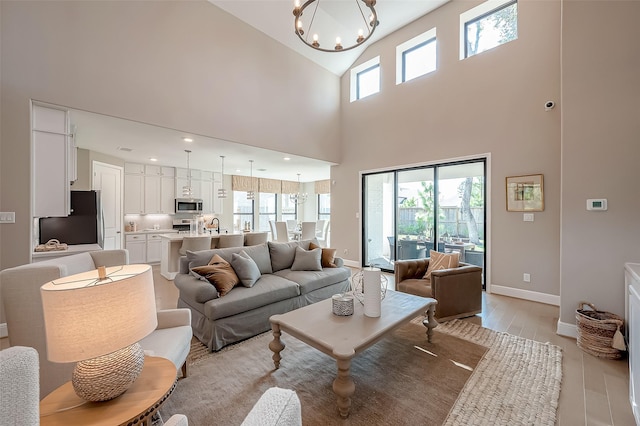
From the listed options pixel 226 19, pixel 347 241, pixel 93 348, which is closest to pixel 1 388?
pixel 93 348

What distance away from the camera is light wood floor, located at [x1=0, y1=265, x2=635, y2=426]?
5.79ft

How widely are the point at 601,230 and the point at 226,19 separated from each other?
5945mm

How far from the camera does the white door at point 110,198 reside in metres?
5.73

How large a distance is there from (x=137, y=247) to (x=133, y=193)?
136 cm

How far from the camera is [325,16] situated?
16.3ft

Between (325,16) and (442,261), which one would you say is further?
(325,16)

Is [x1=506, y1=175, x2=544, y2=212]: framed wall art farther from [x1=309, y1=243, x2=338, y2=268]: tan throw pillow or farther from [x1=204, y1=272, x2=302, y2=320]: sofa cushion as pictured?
[x1=204, y1=272, x2=302, y2=320]: sofa cushion

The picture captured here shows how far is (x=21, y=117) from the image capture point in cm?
296

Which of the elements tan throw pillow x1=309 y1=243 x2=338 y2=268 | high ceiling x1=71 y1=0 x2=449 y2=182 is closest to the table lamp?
tan throw pillow x1=309 y1=243 x2=338 y2=268

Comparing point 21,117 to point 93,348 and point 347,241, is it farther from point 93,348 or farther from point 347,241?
point 347,241

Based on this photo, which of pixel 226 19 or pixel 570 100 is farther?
pixel 226 19

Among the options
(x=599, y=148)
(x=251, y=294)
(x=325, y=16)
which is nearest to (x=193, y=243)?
(x=251, y=294)

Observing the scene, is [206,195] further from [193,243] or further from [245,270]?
[245,270]

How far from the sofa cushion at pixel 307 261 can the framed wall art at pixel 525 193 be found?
3087mm
